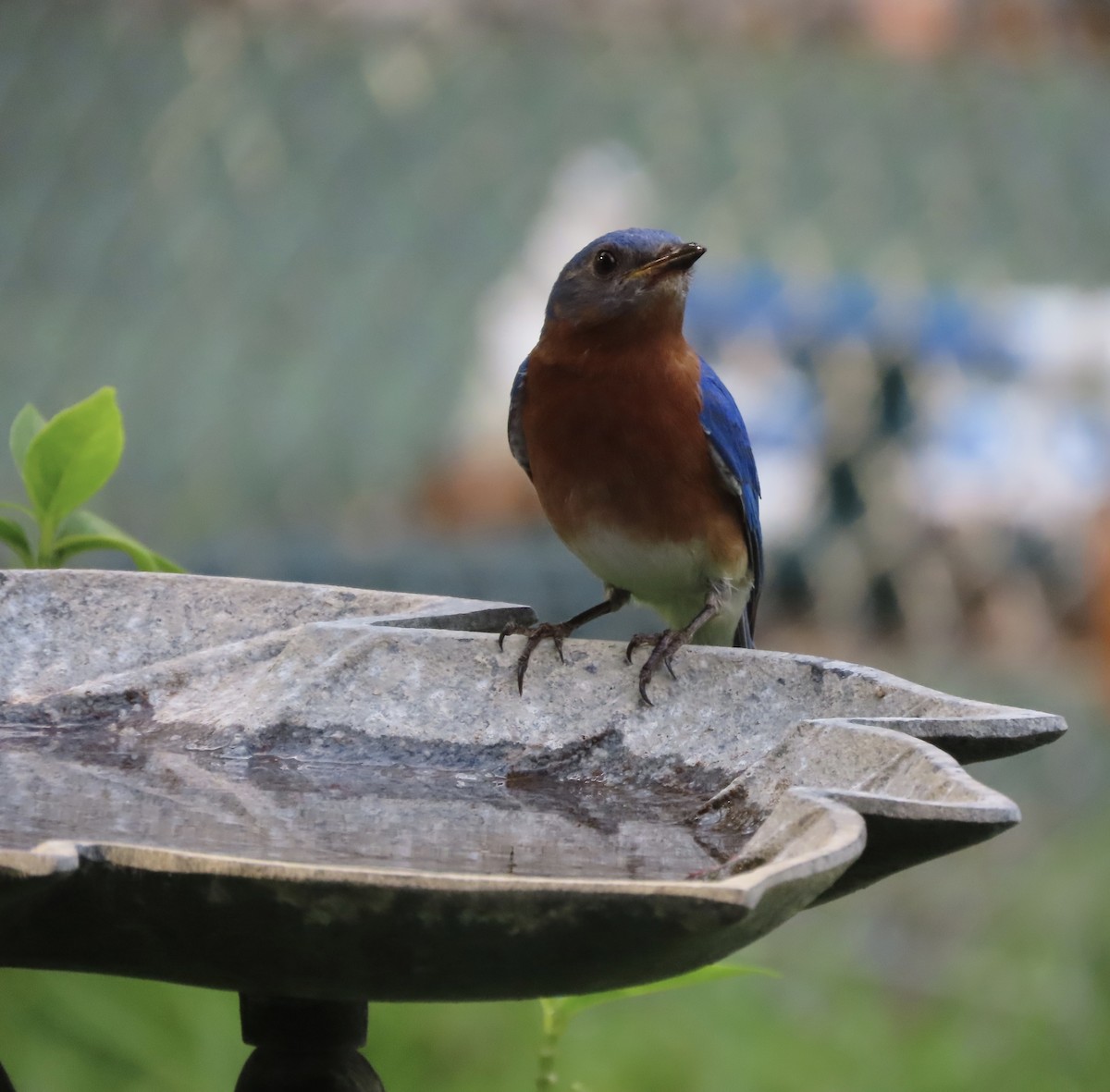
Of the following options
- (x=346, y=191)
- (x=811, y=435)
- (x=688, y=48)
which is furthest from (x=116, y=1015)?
(x=688, y=48)

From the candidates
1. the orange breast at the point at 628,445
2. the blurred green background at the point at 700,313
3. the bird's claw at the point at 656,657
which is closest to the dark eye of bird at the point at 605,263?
the orange breast at the point at 628,445

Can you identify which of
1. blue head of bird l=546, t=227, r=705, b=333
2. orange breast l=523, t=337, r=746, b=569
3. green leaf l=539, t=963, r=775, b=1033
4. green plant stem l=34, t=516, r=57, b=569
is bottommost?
green leaf l=539, t=963, r=775, b=1033

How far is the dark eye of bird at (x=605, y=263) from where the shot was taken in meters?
3.26

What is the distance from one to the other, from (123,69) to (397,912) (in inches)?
232

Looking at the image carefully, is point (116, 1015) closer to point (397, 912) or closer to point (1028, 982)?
point (1028, 982)

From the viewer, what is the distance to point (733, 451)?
3295 millimetres

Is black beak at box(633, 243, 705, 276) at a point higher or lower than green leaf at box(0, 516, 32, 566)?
higher

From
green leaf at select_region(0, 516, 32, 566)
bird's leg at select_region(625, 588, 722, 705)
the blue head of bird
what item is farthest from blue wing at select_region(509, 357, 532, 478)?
green leaf at select_region(0, 516, 32, 566)

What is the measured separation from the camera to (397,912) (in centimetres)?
150

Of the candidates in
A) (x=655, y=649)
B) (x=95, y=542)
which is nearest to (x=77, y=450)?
(x=95, y=542)

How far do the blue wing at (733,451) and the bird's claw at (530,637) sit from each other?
1.87 feet

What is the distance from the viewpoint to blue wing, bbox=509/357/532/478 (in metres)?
3.40

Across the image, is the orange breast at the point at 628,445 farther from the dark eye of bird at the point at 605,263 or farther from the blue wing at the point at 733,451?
the dark eye of bird at the point at 605,263

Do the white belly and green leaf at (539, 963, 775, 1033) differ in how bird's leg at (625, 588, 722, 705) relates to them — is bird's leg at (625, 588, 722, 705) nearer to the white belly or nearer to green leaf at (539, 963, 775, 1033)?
green leaf at (539, 963, 775, 1033)
